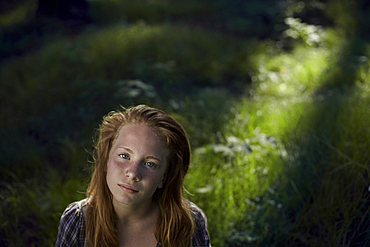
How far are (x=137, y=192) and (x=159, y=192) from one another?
0.20 meters

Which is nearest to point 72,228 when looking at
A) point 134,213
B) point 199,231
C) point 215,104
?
point 134,213

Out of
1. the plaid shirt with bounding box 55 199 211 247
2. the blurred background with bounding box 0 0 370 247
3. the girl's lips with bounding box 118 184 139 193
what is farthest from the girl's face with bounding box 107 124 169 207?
the blurred background with bounding box 0 0 370 247

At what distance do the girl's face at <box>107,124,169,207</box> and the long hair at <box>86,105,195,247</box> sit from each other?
0.04 metres

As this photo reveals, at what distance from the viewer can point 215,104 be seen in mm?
3340

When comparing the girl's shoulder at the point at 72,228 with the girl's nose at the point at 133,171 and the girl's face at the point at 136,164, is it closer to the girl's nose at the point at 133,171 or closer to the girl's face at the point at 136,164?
the girl's face at the point at 136,164

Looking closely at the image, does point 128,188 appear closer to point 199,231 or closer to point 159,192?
point 159,192

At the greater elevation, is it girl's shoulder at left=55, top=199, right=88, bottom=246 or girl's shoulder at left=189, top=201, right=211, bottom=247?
girl's shoulder at left=55, top=199, right=88, bottom=246

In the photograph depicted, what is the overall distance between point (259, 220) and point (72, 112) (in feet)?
7.12

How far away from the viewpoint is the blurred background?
204cm

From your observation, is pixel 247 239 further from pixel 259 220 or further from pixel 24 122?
pixel 24 122

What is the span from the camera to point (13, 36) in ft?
15.8

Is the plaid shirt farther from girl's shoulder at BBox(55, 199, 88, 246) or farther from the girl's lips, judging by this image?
the girl's lips

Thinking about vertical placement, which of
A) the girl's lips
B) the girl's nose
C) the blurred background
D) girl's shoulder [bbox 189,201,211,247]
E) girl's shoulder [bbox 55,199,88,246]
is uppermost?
the girl's nose

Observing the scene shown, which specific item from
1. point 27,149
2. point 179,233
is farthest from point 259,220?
point 27,149
